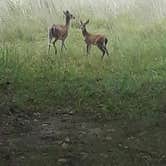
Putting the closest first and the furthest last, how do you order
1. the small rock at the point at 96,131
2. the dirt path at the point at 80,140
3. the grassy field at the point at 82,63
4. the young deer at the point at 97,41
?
1. the dirt path at the point at 80,140
2. the small rock at the point at 96,131
3. the grassy field at the point at 82,63
4. the young deer at the point at 97,41

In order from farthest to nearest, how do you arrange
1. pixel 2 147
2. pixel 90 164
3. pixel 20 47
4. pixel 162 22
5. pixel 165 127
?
1. pixel 162 22
2. pixel 20 47
3. pixel 165 127
4. pixel 2 147
5. pixel 90 164

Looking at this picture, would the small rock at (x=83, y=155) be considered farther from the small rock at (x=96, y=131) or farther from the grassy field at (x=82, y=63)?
the grassy field at (x=82, y=63)

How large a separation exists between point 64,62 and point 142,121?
203 cm

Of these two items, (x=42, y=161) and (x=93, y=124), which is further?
(x=93, y=124)

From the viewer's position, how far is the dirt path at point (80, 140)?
4.32m

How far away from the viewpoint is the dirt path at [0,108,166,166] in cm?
432

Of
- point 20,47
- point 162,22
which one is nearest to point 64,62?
point 20,47

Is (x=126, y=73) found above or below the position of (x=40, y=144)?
above

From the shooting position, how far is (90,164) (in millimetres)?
4234

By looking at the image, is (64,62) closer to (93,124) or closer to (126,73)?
(126,73)

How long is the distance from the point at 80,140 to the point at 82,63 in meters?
2.30

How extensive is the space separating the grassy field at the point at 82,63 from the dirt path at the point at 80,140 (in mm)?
290

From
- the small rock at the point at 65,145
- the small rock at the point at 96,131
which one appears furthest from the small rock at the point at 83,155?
the small rock at the point at 96,131

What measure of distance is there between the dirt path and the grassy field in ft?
0.95
